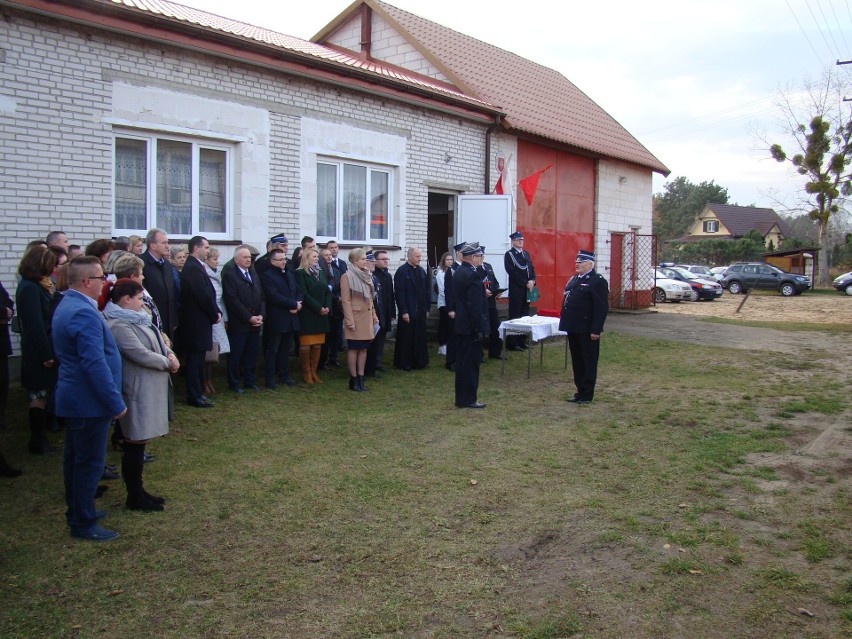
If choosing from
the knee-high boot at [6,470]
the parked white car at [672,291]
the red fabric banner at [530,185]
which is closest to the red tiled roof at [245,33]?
the red fabric banner at [530,185]

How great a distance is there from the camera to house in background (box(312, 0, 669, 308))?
16156mm

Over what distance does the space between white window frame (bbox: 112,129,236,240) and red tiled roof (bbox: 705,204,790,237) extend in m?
69.1

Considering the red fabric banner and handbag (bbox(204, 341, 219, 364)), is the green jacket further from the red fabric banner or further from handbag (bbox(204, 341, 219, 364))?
the red fabric banner

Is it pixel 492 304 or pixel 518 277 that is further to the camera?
pixel 518 277

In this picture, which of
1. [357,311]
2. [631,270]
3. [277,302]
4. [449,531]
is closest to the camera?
[449,531]

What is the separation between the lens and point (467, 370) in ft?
27.5

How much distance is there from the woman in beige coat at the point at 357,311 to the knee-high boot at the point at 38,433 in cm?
385

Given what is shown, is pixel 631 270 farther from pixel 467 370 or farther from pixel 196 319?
pixel 196 319

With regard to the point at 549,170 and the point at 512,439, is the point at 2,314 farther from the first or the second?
the point at 549,170

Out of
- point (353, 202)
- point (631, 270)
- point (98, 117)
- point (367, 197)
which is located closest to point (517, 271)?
point (367, 197)

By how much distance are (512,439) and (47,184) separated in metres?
6.22

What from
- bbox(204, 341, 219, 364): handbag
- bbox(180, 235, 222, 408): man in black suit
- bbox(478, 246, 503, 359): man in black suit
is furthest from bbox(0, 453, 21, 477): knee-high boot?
bbox(478, 246, 503, 359): man in black suit

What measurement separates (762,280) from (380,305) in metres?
31.9

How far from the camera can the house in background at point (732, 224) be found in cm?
7259
